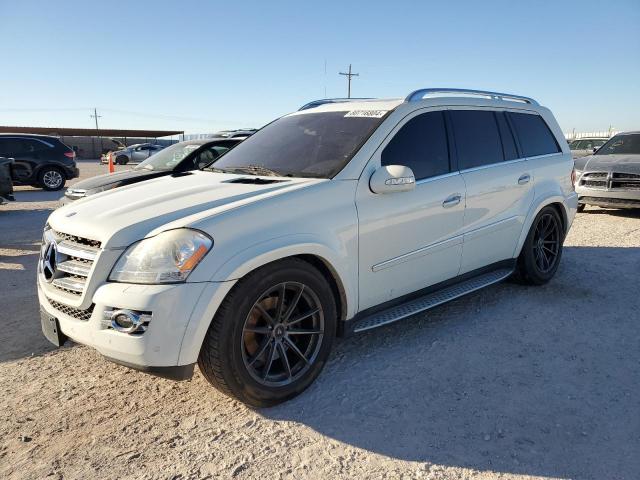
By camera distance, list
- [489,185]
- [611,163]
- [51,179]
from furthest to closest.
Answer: [51,179]
[611,163]
[489,185]

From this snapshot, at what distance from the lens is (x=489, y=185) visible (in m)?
4.12

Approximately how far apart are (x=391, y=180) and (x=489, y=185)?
1.36m

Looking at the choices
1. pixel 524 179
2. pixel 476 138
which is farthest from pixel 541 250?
pixel 476 138

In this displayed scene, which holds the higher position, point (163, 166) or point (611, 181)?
point (163, 166)

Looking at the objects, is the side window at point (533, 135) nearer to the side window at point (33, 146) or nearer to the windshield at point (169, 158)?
the windshield at point (169, 158)

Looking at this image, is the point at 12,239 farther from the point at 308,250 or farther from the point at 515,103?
the point at 515,103

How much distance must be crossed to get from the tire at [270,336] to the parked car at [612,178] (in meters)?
7.86

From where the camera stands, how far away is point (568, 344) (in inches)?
146

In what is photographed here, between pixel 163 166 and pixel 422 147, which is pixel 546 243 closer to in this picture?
pixel 422 147

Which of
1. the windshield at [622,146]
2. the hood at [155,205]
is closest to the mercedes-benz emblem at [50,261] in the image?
the hood at [155,205]

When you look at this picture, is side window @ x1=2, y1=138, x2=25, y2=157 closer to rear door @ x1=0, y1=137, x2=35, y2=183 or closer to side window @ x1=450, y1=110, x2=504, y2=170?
rear door @ x1=0, y1=137, x2=35, y2=183

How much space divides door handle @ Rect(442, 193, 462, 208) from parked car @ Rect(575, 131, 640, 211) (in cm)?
655

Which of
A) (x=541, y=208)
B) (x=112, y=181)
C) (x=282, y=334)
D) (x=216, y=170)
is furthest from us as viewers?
(x=112, y=181)

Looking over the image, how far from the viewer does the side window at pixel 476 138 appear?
4.02 metres
